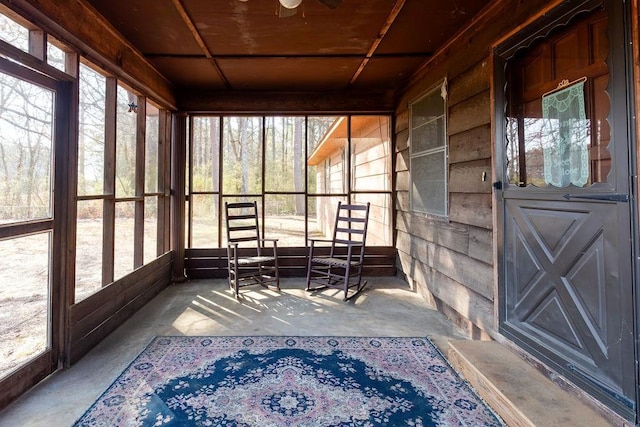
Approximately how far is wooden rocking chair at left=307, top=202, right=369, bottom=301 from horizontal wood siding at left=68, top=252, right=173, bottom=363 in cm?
173

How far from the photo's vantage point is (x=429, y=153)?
11.0 feet

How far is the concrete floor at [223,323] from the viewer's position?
178 cm

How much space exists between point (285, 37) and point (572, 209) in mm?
2475

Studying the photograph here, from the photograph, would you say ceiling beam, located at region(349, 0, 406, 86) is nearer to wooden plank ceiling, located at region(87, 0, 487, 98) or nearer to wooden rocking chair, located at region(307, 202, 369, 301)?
wooden plank ceiling, located at region(87, 0, 487, 98)

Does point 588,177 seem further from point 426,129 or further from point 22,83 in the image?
point 22,83

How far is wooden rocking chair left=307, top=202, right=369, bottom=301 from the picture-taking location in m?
3.71

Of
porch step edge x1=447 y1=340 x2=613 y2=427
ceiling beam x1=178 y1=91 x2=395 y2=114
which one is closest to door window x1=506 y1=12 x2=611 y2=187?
porch step edge x1=447 y1=340 x2=613 y2=427

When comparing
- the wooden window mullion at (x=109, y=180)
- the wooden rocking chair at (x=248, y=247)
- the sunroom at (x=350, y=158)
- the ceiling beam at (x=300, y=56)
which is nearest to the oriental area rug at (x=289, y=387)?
the sunroom at (x=350, y=158)

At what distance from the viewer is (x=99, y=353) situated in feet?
7.61

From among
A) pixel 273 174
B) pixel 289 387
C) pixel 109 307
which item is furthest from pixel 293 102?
pixel 289 387

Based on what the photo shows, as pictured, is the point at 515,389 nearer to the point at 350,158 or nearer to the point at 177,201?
the point at 350,158

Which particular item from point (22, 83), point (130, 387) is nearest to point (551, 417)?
point (130, 387)

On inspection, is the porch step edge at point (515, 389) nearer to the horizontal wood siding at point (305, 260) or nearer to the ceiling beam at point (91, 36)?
the horizontal wood siding at point (305, 260)

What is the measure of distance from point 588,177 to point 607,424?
44.7 inches
